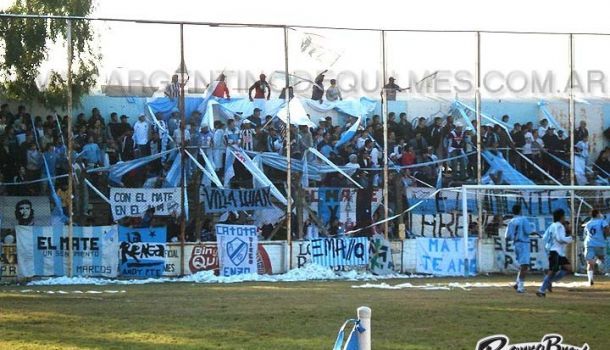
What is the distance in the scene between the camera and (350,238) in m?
32.7

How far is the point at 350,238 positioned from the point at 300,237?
1580 mm

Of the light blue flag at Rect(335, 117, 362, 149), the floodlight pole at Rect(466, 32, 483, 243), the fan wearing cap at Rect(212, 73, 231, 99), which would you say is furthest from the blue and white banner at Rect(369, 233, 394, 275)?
the fan wearing cap at Rect(212, 73, 231, 99)

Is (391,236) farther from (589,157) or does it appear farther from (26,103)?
(26,103)

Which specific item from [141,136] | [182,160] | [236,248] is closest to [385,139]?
[236,248]

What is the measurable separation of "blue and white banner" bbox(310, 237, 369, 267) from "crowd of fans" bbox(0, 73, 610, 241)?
2222 mm

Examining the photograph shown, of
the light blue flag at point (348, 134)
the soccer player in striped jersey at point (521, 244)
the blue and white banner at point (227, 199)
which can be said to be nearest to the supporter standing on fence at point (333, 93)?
the light blue flag at point (348, 134)

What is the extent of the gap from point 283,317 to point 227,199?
14513 mm

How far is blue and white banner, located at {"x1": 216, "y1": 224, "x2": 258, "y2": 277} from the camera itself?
31.2m

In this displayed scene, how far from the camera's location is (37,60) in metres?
34.2

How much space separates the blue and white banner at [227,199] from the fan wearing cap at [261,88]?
3612 millimetres

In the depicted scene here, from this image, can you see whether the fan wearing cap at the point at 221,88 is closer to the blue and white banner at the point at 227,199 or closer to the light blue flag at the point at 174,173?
the light blue flag at the point at 174,173

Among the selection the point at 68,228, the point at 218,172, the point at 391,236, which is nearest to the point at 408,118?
the point at 391,236

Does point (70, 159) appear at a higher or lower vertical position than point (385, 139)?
lower

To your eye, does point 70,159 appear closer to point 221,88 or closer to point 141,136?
point 141,136
